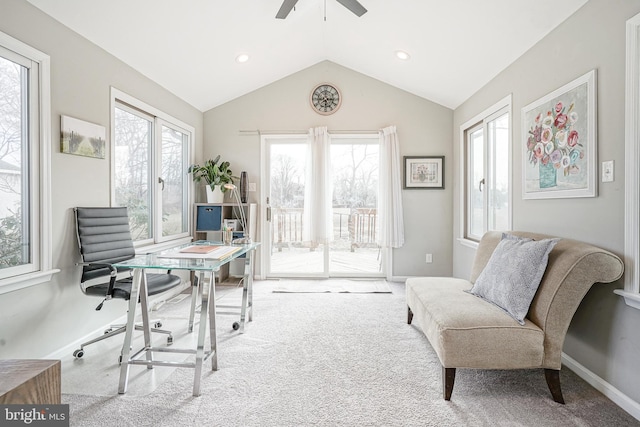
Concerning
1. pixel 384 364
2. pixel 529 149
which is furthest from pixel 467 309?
pixel 529 149

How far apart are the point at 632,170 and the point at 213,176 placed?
3.85 metres

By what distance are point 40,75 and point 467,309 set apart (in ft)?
10.3

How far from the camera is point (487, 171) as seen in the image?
3521 mm

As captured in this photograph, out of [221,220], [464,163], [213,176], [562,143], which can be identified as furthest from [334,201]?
[562,143]

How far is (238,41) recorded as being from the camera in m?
3.33

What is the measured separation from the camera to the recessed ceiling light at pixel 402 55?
11.5 ft

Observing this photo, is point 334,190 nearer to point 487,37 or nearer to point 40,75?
Answer: point 487,37

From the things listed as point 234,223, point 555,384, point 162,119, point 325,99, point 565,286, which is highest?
point 325,99

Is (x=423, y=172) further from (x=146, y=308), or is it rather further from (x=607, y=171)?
(x=146, y=308)

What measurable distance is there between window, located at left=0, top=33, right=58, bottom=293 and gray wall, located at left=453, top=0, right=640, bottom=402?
3.50 meters

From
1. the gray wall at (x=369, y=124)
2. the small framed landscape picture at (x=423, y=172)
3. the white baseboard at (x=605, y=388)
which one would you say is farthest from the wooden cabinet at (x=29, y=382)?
the small framed landscape picture at (x=423, y=172)

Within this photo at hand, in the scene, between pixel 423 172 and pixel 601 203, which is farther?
pixel 423 172

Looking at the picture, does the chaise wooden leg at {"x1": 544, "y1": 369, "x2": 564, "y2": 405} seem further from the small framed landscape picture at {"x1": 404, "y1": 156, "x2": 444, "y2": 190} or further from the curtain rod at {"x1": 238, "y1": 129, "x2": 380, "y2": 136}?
the curtain rod at {"x1": 238, "y1": 129, "x2": 380, "y2": 136}

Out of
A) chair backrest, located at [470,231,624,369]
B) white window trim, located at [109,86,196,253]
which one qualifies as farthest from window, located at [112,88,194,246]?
chair backrest, located at [470,231,624,369]
